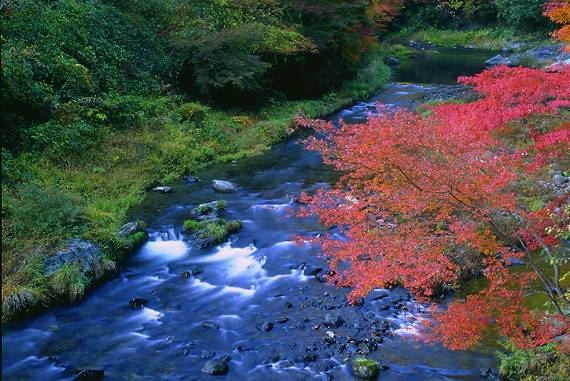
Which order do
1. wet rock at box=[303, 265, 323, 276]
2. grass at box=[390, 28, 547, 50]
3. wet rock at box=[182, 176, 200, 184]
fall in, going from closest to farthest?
wet rock at box=[303, 265, 323, 276], wet rock at box=[182, 176, 200, 184], grass at box=[390, 28, 547, 50]

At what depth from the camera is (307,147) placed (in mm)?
9945

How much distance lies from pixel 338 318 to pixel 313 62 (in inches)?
745

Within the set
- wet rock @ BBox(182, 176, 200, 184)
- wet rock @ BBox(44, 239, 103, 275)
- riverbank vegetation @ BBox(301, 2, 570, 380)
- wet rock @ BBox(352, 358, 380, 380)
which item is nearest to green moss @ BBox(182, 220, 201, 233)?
wet rock @ BBox(44, 239, 103, 275)

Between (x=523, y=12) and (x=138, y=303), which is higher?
(x=523, y=12)

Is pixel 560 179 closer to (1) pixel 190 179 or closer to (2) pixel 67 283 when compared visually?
(1) pixel 190 179

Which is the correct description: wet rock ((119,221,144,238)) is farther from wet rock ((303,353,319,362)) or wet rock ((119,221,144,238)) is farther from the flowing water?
wet rock ((303,353,319,362))

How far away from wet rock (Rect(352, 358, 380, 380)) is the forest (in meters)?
1.14

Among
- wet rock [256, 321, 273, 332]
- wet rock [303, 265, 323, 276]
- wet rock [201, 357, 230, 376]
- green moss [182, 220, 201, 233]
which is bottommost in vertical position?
wet rock [256, 321, 273, 332]

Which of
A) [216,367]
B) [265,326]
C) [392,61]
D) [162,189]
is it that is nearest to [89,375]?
[216,367]

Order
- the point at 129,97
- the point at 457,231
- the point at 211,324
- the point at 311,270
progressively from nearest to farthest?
the point at 457,231
the point at 211,324
the point at 311,270
the point at 129,97

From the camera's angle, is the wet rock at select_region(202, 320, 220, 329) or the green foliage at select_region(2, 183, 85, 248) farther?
the green foliage at select_region(2, 183, 85, 248)

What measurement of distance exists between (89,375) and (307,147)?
5472 mm

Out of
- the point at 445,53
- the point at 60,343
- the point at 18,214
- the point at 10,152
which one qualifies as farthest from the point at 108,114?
the point at 445,53

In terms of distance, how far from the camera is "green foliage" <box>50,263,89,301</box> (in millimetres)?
9930
